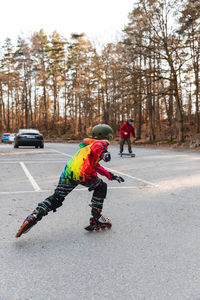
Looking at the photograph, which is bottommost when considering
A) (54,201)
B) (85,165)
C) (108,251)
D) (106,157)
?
(108,251)

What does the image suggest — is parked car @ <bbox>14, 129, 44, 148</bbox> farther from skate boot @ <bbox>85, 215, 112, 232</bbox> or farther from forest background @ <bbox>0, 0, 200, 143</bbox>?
skate boot @ <bbox>85, 215, 112, 232</bbox>

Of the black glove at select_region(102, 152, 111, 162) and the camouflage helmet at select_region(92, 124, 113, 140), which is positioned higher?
the camouflage helmet at select_region(92, 124, 113, 140)

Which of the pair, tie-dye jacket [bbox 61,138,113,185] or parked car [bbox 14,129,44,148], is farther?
parked car [bbox 14,129,44,148]

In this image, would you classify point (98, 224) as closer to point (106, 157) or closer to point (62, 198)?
point (62, 198)

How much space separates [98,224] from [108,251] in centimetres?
81

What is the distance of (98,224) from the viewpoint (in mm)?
4379

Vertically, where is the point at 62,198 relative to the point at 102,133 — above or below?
below

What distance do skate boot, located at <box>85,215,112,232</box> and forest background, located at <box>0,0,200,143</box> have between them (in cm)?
2171

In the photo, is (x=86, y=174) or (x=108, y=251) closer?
(x=108, y=251)

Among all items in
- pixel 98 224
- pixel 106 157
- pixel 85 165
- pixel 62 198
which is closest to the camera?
pixel 106 157

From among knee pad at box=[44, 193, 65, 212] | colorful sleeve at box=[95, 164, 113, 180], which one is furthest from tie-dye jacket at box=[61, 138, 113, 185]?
knee pad at box=[44, 193, 65, 212]

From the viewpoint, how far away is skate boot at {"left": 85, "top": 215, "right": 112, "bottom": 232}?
4.35 m

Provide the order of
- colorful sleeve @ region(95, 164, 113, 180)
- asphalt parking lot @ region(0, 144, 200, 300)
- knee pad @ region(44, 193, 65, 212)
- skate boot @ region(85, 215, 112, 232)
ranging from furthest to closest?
1. skate boot @ region(85, 215, 112, 232)
2. colorful sleeve @ region(95, 164, 113, 180)
3. knee pad @ region(44, 193, 65, 212)
4. asphalt parking lot @ region(0, 144, 200, 300)

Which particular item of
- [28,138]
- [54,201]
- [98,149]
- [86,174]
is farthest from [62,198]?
[28,138]
